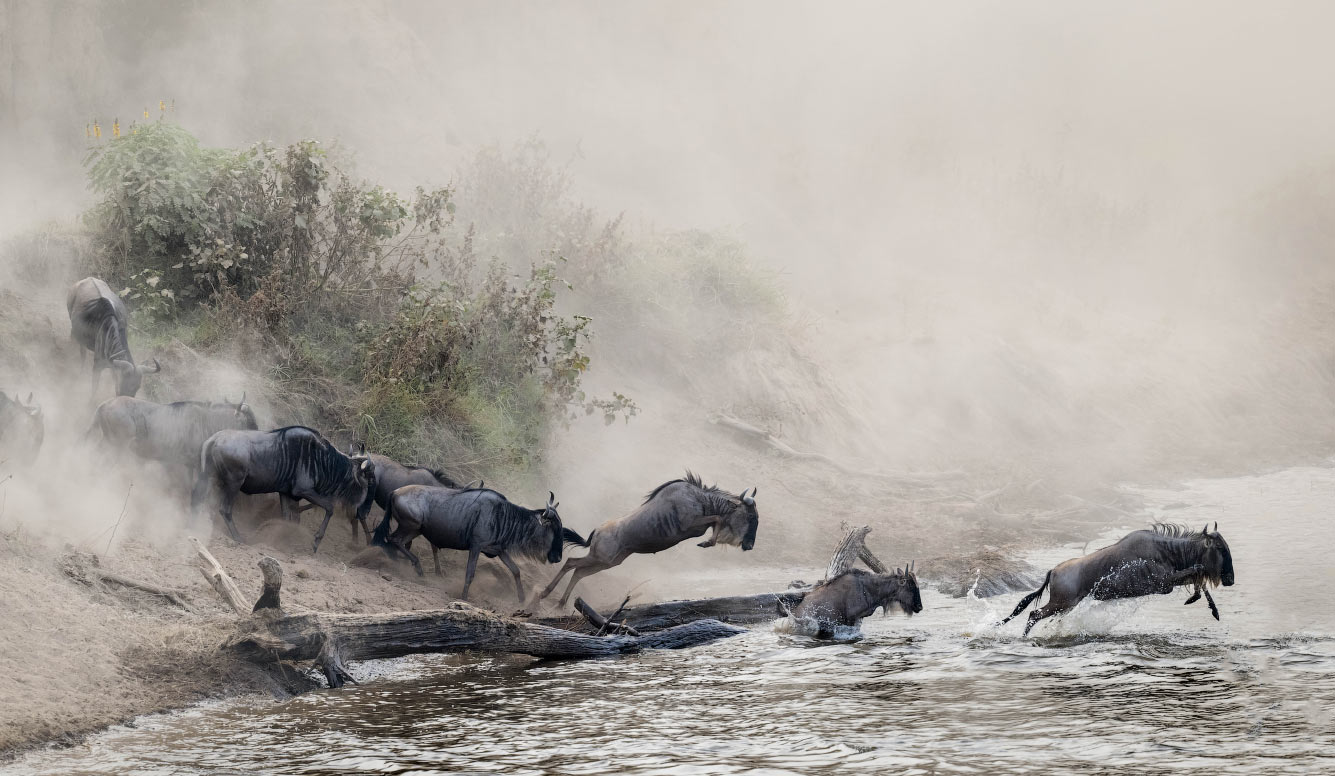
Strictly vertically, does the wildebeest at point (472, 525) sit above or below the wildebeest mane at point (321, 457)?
below

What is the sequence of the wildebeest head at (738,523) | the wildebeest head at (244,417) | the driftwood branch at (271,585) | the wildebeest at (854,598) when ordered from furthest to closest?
the wildebeest head at (244,417)
the wildebeest head at (738,523)
the wildebeest at (854,598)
the driftwood branch at (271,585)

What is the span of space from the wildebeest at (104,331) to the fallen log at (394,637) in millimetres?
4979

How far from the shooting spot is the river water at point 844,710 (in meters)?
6.14

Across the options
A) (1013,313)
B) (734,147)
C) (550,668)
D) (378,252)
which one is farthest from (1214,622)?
(734,147)

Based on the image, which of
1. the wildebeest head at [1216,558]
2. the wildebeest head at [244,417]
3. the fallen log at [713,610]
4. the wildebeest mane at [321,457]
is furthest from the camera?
the wildebeest head at [244,417]

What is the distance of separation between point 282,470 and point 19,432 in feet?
7.46

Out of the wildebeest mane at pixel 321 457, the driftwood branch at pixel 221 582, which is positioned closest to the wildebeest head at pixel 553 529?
the wildebeest mane at pixel 321 457

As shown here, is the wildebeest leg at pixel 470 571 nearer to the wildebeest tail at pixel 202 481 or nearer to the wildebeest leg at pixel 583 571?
the wildebeest leg at pixel 583 571

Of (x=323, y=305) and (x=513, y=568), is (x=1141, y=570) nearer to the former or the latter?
(x=513, y=568)

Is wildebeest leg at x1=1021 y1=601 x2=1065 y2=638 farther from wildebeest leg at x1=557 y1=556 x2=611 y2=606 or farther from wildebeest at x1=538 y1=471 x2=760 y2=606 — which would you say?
wildebeest leg at x1=557 y1=556 x2=611 y2=606

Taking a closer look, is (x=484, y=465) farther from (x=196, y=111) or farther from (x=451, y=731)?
(x=196, y=111)

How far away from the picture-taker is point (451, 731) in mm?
6797

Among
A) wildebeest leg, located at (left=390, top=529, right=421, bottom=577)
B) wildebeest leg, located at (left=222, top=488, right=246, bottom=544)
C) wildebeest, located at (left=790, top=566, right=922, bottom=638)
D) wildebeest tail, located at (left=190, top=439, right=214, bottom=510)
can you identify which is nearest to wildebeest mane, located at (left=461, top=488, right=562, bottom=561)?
wildebeest leg, located at (left=390, top=529, right=421, bottom=577)

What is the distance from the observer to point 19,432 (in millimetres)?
10258
